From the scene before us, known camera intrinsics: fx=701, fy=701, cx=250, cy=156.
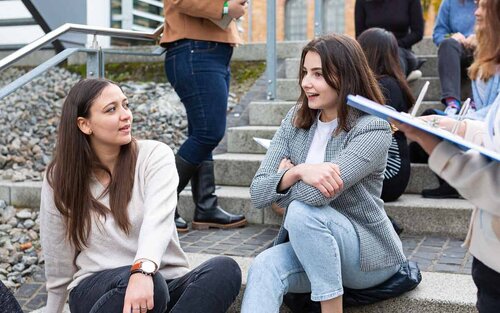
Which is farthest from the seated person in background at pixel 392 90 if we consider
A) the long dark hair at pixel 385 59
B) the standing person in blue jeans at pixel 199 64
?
the standing person in blue jeans at pixel 199 64

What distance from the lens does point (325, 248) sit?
2.48m

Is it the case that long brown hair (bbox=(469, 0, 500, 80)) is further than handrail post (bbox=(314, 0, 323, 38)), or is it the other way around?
handrail post (bbox=(314, 0, 323, 38))

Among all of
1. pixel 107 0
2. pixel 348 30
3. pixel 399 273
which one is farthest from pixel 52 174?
pixel 348 30

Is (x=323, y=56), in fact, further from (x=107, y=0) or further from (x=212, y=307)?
(x=107, y=0)

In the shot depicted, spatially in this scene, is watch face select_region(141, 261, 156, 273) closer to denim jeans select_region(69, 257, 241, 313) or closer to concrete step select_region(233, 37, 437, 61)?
denim jeans select_region(69, 257, 241, 313)

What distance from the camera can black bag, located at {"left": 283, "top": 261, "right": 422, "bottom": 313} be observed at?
8.78 feet

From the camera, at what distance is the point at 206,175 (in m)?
4.07

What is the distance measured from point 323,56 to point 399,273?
34.9 inches

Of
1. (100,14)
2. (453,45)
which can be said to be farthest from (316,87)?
(100,14)

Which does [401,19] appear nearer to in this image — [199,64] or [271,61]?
[271,61]

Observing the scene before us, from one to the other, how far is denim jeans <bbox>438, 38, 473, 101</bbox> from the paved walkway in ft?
4.41

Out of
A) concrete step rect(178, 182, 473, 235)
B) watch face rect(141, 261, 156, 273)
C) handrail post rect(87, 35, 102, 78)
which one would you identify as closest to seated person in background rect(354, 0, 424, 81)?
concrete step rect(178, 182, 473, 235)

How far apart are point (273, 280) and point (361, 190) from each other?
0.47m

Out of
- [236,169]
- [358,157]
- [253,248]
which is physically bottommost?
[253,248]
